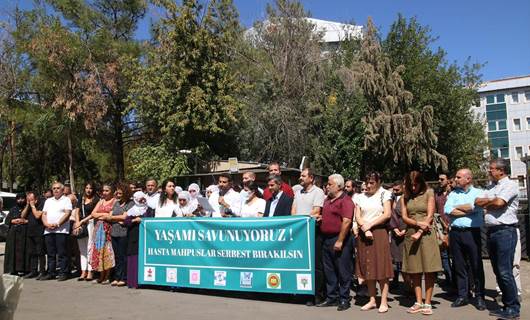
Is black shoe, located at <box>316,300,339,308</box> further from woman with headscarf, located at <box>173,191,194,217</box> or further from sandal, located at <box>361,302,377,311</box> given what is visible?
woman with headscarf, located at <box>173,191,194,217</box>

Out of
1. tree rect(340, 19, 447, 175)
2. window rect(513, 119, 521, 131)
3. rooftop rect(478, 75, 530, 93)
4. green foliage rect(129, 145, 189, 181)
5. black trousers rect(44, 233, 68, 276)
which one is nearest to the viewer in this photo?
black trousers rect(44, 233, 68, 276)

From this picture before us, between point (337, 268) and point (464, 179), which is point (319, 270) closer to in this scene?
point (337, 268)

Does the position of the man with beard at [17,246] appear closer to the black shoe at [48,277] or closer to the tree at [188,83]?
the black shoe at [48,277]

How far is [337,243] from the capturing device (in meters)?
7.23

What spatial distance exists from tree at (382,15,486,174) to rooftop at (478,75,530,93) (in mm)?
40434

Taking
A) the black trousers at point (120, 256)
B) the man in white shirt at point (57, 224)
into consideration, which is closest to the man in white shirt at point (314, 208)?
the black trousers at point (120, 256)

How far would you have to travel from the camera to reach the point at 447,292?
27.2 ft

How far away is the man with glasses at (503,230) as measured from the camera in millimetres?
6324

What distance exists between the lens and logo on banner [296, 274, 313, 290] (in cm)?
748

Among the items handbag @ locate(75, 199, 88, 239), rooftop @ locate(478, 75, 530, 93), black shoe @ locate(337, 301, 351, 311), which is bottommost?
black shoe @ locate(337, 301, 351, 311)

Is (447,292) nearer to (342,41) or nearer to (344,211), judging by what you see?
(344,211)

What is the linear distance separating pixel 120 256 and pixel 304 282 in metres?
3.82

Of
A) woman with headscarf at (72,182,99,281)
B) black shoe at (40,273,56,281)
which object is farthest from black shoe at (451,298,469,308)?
black shoe at (40,273,56,281)

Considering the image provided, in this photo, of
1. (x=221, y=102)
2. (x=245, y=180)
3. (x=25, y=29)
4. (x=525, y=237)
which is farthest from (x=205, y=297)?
(x=25, y=29)
